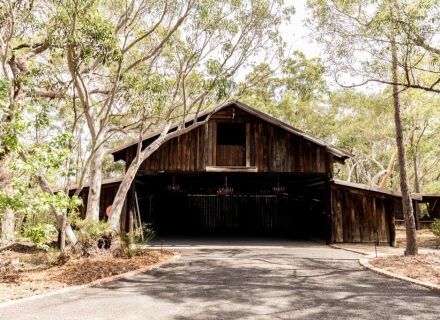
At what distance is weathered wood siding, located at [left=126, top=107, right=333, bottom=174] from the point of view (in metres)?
14.8

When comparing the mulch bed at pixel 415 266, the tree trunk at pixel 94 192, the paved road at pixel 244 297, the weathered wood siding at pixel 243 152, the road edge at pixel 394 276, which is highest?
the weathered wood siding at pixel 243 152

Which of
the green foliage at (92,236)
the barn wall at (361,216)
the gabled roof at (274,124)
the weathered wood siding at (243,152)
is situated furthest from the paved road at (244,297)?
the barn wall at (361,216)

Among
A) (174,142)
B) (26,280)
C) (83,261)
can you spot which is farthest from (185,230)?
(26,280)

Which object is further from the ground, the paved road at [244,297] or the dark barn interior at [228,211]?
the dark barn interior at [228,211]

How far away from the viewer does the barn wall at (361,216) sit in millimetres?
16109

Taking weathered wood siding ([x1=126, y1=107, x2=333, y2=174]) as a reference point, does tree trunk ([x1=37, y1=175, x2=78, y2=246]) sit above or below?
below

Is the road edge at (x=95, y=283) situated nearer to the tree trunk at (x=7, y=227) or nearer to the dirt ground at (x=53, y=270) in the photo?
the dirt ground at (x=53, y=270)

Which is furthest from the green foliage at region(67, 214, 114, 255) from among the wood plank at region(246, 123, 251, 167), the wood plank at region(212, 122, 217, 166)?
the wood plank at region(246, 123, 251, 167)

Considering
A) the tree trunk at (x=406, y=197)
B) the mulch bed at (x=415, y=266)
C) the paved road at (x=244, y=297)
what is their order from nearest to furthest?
the paved road at (x=244, y=297)
the mulch bed at (x=415, y=266)
the tree trunk at (x=406, y=197)

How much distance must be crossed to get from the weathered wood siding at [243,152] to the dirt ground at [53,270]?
464cm

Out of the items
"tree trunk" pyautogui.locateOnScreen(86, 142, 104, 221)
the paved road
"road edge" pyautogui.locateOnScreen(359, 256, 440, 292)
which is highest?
"tree trunk" pyautogui.locateOnScreen(86, 142, 104, 221)

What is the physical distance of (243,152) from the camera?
15320mm

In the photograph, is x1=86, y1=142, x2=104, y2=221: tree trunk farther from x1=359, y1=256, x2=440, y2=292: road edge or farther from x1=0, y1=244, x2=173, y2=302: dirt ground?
x1=359, y1=256, x2=440, y2=292: road edge

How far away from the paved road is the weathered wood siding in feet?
19.2
